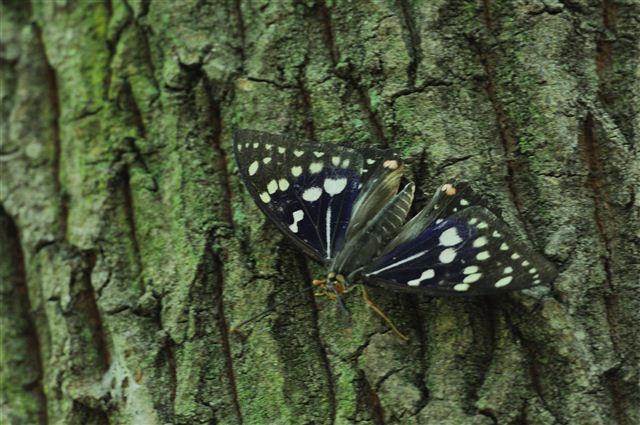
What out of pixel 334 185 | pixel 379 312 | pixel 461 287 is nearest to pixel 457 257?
pixel 461 287

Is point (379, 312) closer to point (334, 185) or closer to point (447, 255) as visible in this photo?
point (447, 255)

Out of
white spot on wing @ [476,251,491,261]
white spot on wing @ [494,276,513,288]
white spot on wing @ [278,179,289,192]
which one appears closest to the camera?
white spot on wing @ [494,276,513,288]

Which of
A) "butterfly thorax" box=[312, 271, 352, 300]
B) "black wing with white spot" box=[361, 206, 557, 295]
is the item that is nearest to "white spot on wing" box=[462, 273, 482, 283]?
"black wing with white spot" box=[361, 206, 557, 295]

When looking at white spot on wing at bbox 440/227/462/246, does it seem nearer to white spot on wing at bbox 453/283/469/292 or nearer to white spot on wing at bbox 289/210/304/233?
white spot on wing at bbox 453/283/469/292

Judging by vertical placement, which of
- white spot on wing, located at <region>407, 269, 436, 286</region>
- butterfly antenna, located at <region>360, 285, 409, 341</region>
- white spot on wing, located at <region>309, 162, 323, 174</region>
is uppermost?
white spot on wing, located at <region>309, 162, 323, 174</region>

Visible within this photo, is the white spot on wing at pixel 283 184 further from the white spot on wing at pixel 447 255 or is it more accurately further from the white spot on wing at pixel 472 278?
the white spot on wing at pixel 472 278

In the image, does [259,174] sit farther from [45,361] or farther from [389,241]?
[45,361]

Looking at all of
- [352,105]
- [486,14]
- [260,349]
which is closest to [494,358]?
[260,349]
